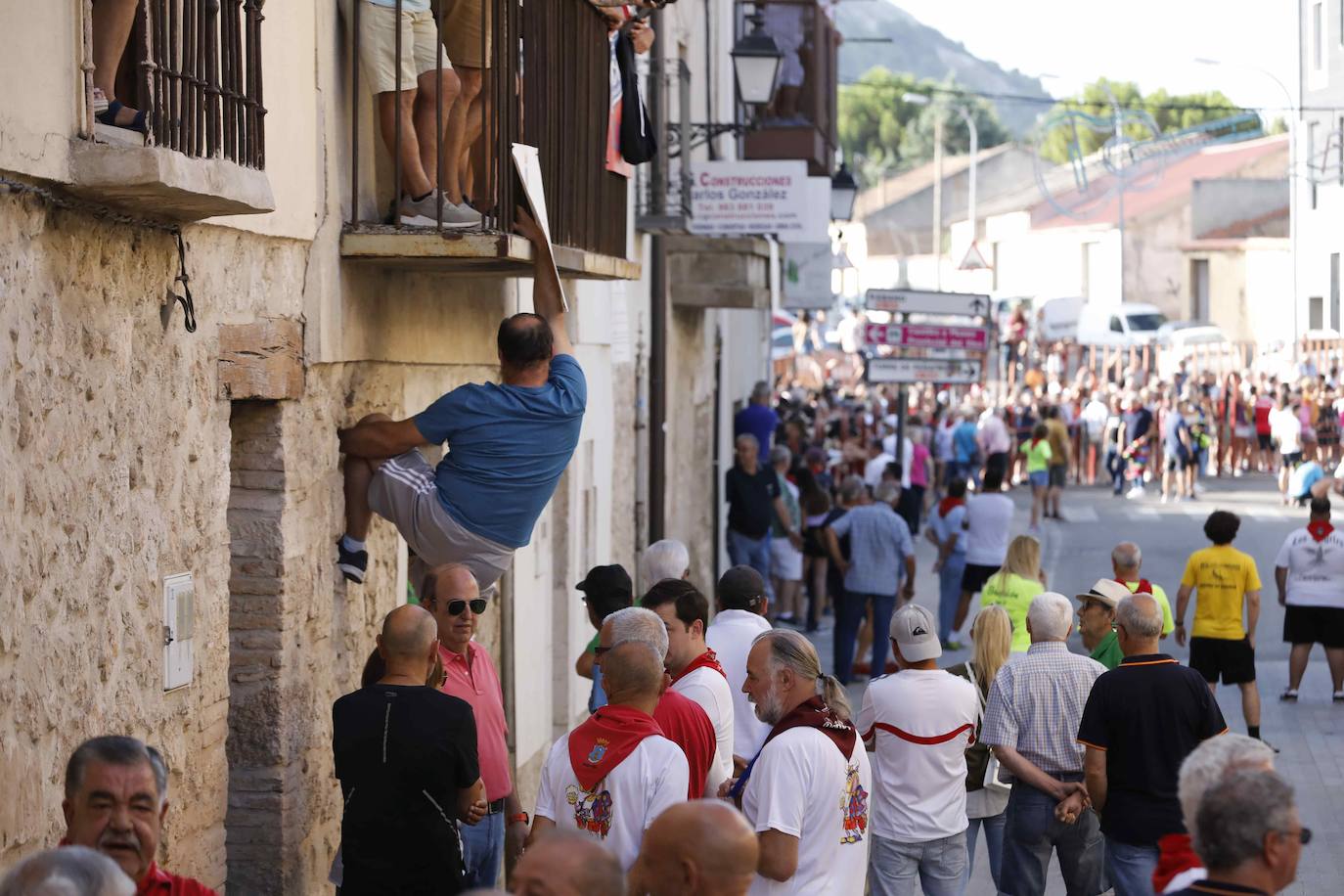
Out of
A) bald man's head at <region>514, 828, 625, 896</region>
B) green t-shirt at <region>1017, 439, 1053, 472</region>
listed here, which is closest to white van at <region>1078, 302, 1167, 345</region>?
green t-shirt at <region>1017, 439, 1053, 472</region>

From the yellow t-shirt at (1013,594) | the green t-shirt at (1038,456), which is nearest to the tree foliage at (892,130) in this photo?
the green t-shirt at (1038,456)

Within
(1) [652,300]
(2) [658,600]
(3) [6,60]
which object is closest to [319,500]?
(2) [658,600]

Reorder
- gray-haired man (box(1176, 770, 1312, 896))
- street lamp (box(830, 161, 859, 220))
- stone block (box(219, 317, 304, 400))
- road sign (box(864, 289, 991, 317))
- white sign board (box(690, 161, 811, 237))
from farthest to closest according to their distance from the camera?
street lamp (box(830, 161, 859, 220))
road sign (box(864, 289, 991, 317))
white sign board (box(690, 161, 811, 237))
stone block (box(219, 317, 304, 400))
gray-haired man (box(1176, 770, 1312, 896))

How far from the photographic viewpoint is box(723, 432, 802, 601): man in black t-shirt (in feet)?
59.7

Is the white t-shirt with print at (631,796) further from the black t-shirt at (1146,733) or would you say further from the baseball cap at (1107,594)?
the baseball cap at (1107,594)

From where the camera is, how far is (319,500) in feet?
24.7

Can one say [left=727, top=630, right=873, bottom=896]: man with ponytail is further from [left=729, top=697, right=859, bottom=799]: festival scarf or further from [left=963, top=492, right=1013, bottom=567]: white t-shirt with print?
[left=963, top=492, right=1013, bottom=567]: white t-shirt with print

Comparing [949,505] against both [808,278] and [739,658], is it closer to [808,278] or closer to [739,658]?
[739,658]

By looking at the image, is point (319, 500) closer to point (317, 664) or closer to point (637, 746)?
point (317, 664)

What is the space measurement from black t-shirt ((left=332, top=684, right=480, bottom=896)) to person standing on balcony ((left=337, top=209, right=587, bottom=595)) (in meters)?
1.72

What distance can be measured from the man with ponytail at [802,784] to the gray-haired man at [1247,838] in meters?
1.77

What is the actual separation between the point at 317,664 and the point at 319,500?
630mm

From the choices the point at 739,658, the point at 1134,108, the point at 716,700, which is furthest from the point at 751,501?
the point at 1134,108

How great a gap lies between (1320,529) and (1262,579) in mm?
8736
